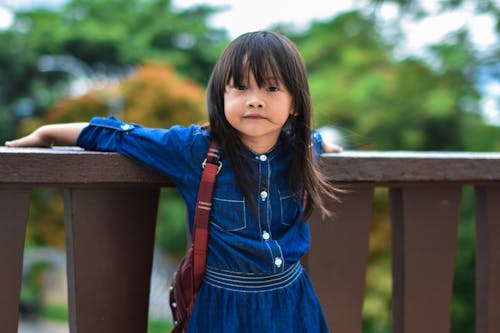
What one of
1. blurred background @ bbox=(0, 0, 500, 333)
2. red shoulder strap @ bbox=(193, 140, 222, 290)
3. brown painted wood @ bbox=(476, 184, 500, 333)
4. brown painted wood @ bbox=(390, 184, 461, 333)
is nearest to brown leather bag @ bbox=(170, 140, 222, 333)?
red shoulder strap @ bbox=(193, 140, 222, 290)

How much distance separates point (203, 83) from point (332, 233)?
666 centimetres

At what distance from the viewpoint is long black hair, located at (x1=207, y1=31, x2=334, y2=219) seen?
1.21 m

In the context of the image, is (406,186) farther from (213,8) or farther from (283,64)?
(213,8)

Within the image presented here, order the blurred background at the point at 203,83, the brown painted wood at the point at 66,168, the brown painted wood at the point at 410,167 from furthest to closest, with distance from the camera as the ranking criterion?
1. the blurred background at the point at 203,83
2. the brown painted wood at the point at 410,167
3. the brown painted wood at the point at 66,168

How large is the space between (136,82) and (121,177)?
5.24m

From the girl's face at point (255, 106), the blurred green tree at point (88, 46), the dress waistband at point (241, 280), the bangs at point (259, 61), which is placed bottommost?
the dress waistband at point (241, 280)

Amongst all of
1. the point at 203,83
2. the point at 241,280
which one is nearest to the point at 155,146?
the point at 241,280

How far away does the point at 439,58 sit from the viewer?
5512mm

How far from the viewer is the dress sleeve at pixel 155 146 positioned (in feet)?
3.97

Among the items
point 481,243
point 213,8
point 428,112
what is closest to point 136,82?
point 213,8

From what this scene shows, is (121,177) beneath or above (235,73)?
beneath

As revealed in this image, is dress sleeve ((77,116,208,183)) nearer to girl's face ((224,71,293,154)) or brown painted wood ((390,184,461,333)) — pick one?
girl's face ((224,71,293,154))

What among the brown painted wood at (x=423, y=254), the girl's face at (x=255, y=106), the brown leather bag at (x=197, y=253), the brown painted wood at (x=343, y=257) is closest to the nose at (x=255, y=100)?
the girl's face at (x=255, y=106)

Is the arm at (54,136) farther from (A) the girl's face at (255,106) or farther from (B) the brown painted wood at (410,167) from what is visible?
(B) the brown painted wood at (410,167)
